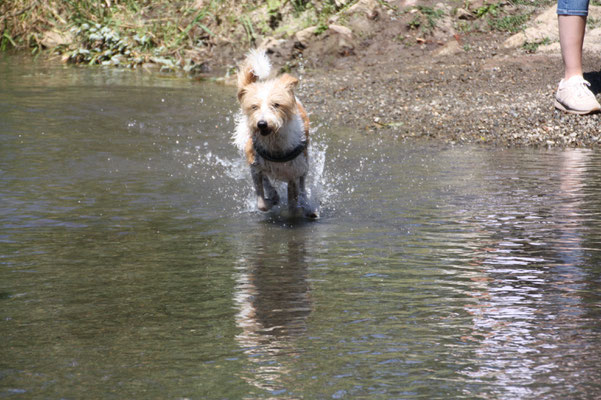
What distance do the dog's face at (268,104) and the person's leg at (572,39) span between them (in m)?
3.89

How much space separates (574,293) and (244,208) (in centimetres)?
316

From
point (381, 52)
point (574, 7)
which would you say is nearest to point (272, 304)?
point (574, 7)

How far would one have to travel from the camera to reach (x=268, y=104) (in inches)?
274

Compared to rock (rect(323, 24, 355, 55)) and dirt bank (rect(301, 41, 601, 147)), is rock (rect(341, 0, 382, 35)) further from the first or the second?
dirt bank (rect(301, 41, 601, 147))

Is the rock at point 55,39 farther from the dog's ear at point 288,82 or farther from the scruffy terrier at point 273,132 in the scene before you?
the dog's ear at point 288,82

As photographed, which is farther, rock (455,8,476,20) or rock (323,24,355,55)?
rock (323,24,355,55)

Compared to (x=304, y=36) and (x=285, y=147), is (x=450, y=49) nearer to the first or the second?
(x=304, y=36)

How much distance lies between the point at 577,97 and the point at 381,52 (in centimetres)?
564

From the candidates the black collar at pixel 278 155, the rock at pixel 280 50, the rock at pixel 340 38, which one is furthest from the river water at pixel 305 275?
the rock at pixel 280 50

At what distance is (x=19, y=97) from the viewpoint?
12961 millimetres

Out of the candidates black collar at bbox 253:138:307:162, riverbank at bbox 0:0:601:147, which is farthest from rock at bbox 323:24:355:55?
black collar at bbox 253:138:307:162

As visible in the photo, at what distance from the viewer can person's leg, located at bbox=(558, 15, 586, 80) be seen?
9625 mm

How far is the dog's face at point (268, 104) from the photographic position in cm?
681

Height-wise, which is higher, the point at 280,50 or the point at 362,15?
the point at 362,15
